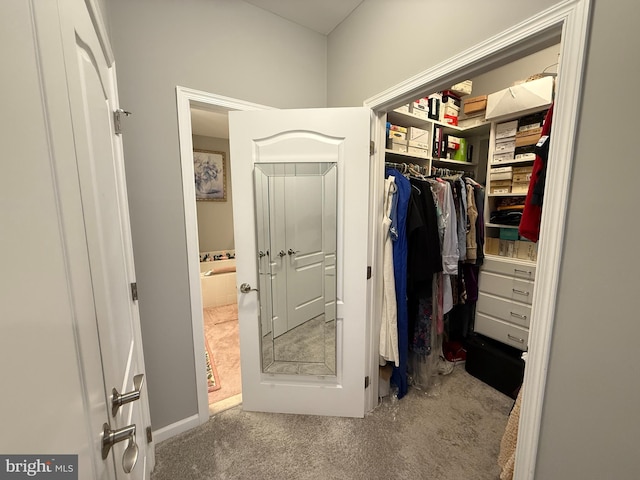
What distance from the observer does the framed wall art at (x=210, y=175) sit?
377 centimetres

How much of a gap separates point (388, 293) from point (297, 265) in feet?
2.05

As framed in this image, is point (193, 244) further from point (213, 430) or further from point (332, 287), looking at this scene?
point (213, 430)

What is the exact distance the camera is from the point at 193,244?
1524 mm

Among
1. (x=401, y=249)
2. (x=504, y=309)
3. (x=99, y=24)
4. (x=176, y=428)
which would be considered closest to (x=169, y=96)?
(x=99, y=24)

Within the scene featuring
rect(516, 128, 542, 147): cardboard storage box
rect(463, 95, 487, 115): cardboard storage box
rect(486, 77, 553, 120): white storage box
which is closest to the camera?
rect(486, 77, 553, 120): white storage box

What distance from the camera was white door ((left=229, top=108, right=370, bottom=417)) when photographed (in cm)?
147

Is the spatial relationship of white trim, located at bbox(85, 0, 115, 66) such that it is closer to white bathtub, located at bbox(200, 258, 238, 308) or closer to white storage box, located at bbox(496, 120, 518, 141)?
white storage box, located at bbox(496, 120, 518, 141)

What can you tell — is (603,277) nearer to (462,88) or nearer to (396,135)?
(396,135)

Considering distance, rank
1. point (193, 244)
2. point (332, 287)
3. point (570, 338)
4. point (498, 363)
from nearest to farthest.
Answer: point (570, 338), point (193, 244), point (332, 287), point (498, 363)

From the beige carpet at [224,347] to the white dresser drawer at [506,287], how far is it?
2190 mm

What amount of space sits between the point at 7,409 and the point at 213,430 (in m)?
1.73

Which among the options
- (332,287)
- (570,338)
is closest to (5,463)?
(570,338)

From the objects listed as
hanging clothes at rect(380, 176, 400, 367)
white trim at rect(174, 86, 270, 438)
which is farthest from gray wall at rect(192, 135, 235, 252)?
hanging clothes at rect(380, 176, 400, 367)

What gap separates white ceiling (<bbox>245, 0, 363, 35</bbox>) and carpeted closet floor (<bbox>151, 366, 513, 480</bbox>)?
2582mm
